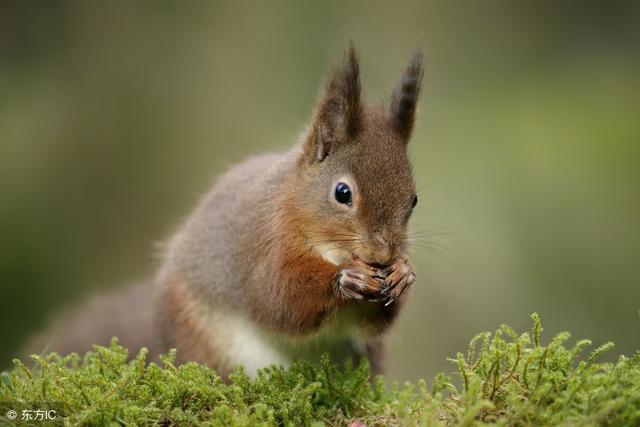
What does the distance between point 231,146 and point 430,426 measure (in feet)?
21.1

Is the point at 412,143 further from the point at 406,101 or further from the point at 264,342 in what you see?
the point at 264,342

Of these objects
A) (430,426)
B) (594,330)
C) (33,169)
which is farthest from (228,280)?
(33,169)

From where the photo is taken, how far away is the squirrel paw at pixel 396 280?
242 cm

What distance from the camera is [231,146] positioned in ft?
25.9

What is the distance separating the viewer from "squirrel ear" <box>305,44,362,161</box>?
2607mm

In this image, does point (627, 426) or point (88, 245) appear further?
point (88, 245)

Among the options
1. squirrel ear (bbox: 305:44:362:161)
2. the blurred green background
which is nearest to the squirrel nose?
squirrel ear (bbox: 305:44:362:161)

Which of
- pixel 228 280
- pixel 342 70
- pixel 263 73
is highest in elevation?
pixel 263 73

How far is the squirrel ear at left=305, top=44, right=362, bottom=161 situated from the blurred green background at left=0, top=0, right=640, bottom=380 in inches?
125

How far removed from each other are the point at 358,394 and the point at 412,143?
457 cm

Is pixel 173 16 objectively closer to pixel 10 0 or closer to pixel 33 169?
pixel 10 0

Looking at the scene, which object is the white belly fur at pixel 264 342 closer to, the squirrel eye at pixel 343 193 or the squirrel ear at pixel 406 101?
the squirrel eye at pixel 343 193

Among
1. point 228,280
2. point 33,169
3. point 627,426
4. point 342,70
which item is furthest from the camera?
point 33,169

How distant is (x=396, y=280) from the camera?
2426 mm
